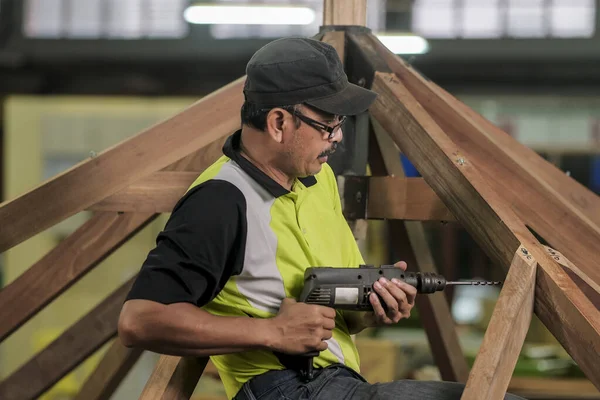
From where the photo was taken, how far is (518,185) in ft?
8.54

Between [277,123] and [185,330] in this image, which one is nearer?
[185,330]

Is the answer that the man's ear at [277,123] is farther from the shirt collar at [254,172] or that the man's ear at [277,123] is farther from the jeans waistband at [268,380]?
the jeans waistband at [268,380]

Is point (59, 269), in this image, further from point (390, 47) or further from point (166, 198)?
point (390, 47)

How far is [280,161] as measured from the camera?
6.75 ft

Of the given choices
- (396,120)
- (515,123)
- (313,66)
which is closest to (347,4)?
(396,120)

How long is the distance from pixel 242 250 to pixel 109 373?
1545 millimetres

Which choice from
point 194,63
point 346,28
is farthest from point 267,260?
point 194,63

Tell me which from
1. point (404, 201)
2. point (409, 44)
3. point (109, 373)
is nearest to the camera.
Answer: point (404, 201)

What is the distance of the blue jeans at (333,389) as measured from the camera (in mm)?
1994

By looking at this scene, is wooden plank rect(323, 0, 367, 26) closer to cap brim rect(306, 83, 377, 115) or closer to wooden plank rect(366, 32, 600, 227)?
wooden plank rect(366, 32, 600, 227)

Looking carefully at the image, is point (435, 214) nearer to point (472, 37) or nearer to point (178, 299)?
point (178, 299)

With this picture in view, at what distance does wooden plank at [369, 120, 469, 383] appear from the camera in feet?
10.4

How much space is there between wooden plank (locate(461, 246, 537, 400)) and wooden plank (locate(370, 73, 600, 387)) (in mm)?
41

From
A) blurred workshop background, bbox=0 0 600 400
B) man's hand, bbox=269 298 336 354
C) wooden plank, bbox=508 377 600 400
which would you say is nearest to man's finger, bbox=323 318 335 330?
man's hand, bbox=269 298 336 354
